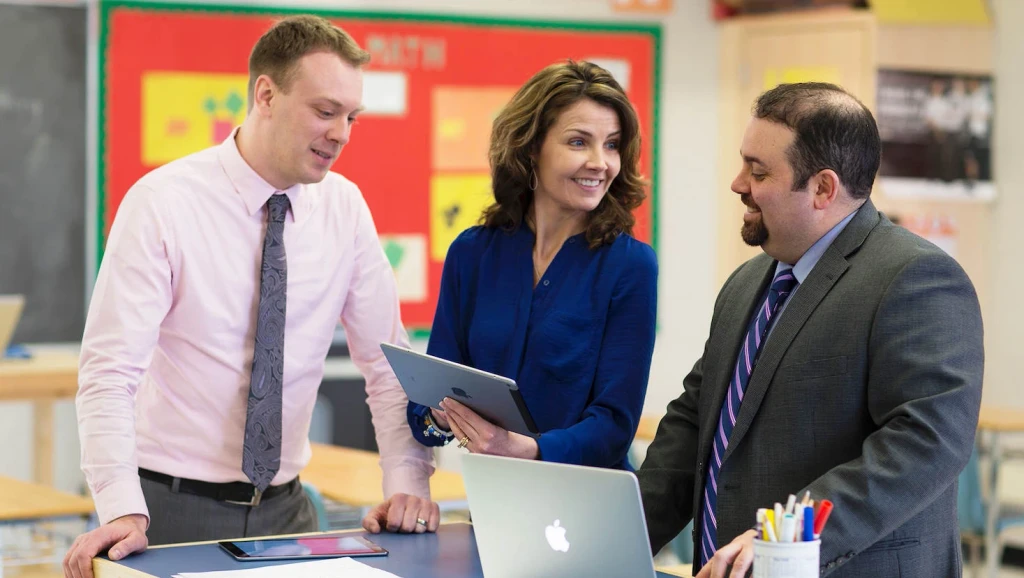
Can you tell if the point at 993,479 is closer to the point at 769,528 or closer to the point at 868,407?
the point at 868,407

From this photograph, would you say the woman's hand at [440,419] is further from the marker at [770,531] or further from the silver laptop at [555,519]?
the marker at [770,531]

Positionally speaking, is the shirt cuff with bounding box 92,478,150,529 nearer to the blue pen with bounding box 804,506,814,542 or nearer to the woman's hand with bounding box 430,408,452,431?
the woman's hand with bounding box 430,408,452,431

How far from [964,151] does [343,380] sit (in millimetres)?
3423

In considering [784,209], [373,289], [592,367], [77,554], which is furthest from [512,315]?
[77,554]

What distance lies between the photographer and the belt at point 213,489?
2561mm

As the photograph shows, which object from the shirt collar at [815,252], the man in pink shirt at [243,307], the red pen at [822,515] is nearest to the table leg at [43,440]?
the man in pink shirt at [243,307]

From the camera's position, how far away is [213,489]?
8.46 ft

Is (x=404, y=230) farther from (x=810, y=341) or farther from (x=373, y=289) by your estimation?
(x=810, y=341)

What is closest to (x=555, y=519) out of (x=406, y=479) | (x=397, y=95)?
(x=406, y=479)

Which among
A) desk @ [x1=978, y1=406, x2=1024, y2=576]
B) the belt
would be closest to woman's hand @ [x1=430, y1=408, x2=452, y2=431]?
the belt

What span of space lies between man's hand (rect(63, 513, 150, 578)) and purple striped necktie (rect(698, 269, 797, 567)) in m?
1.01

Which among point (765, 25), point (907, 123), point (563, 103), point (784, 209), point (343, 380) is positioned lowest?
point (343, 380)

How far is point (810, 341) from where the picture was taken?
2191 millimetres

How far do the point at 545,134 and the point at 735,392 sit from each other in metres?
0.65
